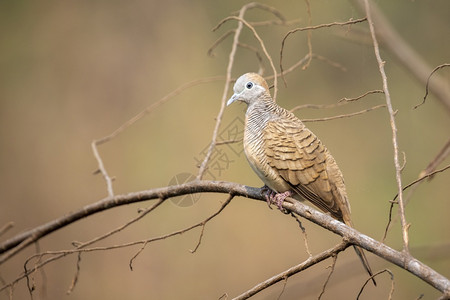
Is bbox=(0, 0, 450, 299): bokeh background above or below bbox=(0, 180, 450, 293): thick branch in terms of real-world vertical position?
above

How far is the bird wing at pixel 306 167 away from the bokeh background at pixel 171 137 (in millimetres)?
2141

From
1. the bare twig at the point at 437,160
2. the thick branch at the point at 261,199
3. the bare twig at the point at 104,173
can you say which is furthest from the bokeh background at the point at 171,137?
the bare twig at the point at 437,160

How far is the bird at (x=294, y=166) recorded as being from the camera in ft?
6.69

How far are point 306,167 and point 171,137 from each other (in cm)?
258

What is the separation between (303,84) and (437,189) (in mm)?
1518

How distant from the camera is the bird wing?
2.03 m

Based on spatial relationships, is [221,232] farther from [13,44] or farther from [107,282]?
[13,44]

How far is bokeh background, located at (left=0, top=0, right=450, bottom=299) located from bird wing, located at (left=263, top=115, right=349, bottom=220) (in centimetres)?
214

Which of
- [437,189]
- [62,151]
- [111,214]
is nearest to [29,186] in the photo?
[62,151]

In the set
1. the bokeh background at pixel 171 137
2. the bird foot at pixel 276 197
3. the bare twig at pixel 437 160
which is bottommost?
the bare twig at pixel 437 160

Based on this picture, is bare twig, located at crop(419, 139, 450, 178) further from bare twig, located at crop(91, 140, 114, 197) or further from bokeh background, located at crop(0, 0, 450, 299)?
bokeh background, located at crop(0, 0, 450, 299)

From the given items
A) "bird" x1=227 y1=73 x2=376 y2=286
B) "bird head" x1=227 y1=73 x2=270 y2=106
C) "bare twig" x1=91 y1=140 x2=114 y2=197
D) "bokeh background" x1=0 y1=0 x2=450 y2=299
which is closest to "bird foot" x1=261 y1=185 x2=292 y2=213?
"bird" x1=227 y1=73 x2=376 y2=286

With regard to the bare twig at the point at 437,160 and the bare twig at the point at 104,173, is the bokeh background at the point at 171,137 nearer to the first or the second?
the bare twig at the point at 104,173

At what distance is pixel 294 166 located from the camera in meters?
2.05
